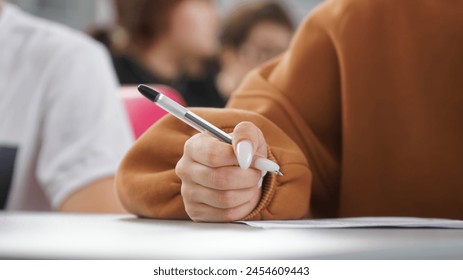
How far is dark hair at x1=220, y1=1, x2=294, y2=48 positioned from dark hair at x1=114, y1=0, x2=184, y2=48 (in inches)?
8.0

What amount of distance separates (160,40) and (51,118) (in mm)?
755

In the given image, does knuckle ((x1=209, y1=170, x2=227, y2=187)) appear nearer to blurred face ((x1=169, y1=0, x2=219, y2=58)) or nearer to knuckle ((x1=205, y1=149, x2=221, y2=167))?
knuckle ((x1=205, y1=149, x2=221, y2=167))

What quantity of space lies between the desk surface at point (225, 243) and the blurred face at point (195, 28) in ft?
3.78

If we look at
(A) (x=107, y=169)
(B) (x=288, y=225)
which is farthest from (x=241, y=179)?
(A) (x=107, y=169)

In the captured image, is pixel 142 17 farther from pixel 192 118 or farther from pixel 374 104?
pixel 192 118

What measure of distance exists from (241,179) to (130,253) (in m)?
0.09

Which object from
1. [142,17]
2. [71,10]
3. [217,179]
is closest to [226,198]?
[217,179]

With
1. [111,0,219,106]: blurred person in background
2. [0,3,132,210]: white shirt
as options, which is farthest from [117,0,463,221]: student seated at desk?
[111,0,219,106]: blurred person in background

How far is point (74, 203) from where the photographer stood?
0.65 m

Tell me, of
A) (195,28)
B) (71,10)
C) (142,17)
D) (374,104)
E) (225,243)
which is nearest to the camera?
(225,243)

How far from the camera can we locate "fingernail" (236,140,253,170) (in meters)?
→ 0.32

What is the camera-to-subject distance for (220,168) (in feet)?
1.11

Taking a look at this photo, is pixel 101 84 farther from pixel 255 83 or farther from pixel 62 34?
pixel 255 83

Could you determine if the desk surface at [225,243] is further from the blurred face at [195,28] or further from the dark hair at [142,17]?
the blurred face at [195,28]
